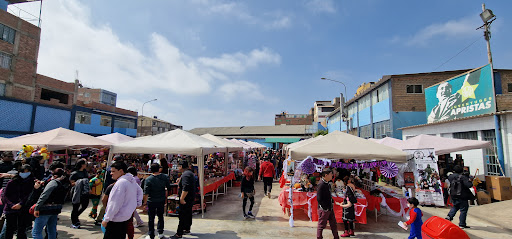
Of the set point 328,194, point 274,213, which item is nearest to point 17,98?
point 274,213

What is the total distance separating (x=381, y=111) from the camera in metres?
21.4

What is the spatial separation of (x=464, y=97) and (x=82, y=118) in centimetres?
3627

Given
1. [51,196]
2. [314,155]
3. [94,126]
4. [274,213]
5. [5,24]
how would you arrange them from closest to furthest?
[51,196] → [314,155] → [274,213] → [5,24] → [94,126]

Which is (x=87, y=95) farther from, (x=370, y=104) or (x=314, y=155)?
(x=314, y=155)

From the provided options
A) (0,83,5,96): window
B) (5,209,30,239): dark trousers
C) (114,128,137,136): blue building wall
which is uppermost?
(0,83,5,96): window

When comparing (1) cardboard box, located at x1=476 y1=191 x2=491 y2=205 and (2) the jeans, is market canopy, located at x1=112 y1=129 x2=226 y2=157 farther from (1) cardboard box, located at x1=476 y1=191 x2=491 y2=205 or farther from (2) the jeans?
(1) cardboard box, located at x1=476 y1=191 x2=491 y2=205

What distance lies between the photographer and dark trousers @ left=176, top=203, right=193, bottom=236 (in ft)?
17.4

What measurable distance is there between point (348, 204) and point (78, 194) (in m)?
6.43

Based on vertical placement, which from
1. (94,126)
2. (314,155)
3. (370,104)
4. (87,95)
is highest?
(87,95)

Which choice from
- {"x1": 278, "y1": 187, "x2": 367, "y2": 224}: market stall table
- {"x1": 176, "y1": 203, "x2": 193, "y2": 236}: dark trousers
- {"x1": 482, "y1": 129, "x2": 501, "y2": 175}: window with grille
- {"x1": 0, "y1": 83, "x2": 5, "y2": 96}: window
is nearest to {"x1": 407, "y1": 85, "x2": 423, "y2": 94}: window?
{"x1": 482, "y1": 129, "x2": 501, "y2": 175}: window with grille

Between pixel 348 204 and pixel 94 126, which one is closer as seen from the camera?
pixel 348 204

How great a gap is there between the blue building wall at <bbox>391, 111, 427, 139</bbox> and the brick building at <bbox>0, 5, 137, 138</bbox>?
32217mm

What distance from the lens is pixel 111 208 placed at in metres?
3.39

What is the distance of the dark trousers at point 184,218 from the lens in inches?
208
